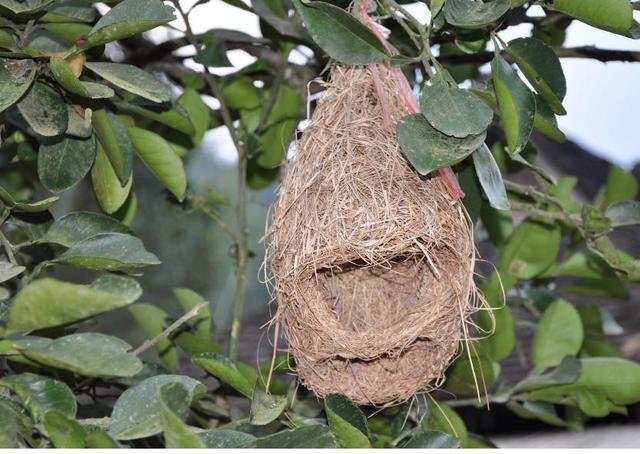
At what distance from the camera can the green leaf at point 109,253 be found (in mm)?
857

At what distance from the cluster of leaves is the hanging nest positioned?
6cm

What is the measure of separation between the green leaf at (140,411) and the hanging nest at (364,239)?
0.25 m

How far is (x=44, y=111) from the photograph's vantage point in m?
0.93

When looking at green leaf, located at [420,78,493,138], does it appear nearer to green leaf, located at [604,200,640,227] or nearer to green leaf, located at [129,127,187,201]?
green leaf, located at [129,127,187,201]

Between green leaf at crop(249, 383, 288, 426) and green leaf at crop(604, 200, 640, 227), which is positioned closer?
green leaf at crop(249, 383, 288, 426)

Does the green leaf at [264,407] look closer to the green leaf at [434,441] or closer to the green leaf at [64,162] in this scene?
the green leaf at [434,441]

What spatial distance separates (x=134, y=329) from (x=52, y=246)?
1.64m

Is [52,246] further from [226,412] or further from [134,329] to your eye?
[134,329]

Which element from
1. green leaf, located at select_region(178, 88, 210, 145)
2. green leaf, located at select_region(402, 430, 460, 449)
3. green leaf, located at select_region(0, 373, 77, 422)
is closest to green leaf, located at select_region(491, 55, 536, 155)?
green leaf, located at select_region(402, 430, 460, 449)

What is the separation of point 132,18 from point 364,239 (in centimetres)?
37

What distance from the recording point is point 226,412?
1281mm

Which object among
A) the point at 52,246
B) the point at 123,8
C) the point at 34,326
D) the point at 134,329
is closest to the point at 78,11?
the point at 123,8

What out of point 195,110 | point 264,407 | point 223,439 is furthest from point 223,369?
point 195,110

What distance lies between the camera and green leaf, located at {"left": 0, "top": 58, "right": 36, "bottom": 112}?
0.86 m
